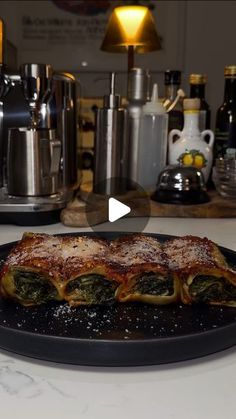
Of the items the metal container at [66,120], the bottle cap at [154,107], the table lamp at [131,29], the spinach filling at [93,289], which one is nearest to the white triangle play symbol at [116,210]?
the metal container at [66,120]

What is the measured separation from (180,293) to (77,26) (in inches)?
105

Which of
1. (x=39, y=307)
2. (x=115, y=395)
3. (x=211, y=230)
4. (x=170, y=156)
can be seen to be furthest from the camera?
(x=170, y=156)

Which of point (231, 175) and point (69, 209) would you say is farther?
point (231, 175)

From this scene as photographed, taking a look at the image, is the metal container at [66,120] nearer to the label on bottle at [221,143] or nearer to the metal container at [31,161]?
the metal container at [31,161]

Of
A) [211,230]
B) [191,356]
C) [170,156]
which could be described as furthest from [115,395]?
[170,156]

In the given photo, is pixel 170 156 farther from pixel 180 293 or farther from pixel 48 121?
pixel 180 293

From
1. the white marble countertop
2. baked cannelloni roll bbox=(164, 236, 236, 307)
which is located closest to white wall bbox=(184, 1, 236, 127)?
baked cannelloni roll bbox=(164, 236, 236, 307)

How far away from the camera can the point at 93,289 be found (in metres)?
0.57

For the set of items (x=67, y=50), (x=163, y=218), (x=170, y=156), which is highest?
(x=67, y=50)

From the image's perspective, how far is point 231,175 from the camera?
1249 millimetres

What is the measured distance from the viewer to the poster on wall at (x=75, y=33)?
2.89 metres

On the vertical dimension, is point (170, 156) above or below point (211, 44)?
below

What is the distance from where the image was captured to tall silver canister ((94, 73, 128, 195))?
127cm

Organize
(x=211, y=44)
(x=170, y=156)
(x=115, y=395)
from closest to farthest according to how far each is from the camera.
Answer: (x=115, y=395)
(x=170, y=156)
(x=211, y=44)
